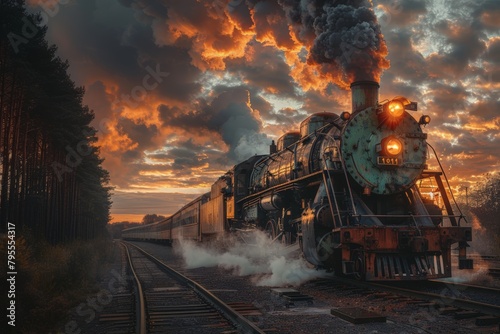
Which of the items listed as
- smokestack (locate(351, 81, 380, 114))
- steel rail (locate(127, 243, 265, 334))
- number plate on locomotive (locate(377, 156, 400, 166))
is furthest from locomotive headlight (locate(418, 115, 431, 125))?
steel rail (locate(127, 243, 265, 334))

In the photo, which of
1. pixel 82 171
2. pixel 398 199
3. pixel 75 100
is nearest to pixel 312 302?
pixel 398 199

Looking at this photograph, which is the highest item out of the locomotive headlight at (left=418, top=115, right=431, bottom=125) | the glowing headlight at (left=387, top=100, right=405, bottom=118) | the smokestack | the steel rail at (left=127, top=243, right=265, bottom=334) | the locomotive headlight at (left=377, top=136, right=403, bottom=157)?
the smokestack

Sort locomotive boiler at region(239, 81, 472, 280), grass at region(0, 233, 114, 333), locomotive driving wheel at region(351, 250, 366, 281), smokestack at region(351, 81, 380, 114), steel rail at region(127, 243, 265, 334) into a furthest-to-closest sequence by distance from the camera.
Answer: smokestack at region(351, 81, 380, 114) → locomotive boiler at region(239, 81, 472, 280) → locomotive driving wheel at region(351, 250, 366, 281) → grass at region(0, 233, 114, 333) → steel rail at region(127, 243, 265, 334)

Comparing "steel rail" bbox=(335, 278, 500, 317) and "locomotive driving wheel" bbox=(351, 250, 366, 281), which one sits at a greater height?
"locomotive driving wheel" bbox=(351, 250, 366, 281)

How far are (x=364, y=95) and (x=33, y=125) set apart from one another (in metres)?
16.5

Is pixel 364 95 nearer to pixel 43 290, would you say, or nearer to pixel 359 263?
pixel 359 263

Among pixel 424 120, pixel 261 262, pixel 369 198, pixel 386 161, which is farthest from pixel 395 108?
pixel 261 262

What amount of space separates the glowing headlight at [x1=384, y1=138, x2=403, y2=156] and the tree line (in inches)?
435

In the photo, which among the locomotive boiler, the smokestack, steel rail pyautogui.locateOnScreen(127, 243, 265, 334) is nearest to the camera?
steel rail pyautogui.locateOnScreen(127, 243, 265, 334)

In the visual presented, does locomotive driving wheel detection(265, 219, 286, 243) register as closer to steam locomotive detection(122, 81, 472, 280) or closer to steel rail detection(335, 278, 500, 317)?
steam locomotive detection(122, 81, 472, 280)

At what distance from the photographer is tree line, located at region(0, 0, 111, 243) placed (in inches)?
600

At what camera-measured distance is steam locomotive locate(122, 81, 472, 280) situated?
8766 mm

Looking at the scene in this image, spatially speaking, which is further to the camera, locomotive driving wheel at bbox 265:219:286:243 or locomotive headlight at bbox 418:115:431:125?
locomotive driving wheel at bbox 265:219:286:243

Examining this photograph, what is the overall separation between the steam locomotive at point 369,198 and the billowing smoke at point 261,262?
0.74m
